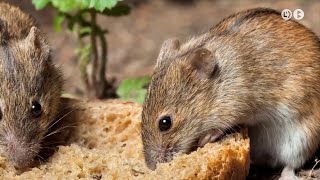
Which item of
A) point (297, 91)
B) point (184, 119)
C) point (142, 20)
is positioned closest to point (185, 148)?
point (184, 119)

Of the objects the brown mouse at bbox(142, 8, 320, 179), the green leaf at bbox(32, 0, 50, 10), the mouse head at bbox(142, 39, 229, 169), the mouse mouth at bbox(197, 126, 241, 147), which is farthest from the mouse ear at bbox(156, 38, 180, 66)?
the green leaf at bbox(32, 0, 50, 10)

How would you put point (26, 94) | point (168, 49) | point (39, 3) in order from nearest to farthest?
point (26, 94)
point (168, 49)
point (39, 3)

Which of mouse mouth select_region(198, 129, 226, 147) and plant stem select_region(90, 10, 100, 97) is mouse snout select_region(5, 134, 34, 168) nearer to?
mouse mouth select_region(198, 129, 226, 147)

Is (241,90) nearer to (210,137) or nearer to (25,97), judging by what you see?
(210,137)

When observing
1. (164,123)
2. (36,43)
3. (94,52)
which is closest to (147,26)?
(94,52)

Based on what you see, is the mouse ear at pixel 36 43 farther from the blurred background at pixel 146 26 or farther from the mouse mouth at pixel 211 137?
the blurred background at pixel 146 26

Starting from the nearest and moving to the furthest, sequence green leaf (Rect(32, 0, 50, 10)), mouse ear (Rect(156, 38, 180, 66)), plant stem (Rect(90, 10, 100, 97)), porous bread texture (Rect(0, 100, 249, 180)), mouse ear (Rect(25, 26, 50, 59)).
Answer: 1. porous bread texture (Rect(0, 100, 249, 180))
2. mouse ear (Rect(156, 38, 180, 66))
3. mouse ear (Rect(25, 26, 50, 59))
4. green leaf (Rect(32, 0, 50, 10))
5. plant stem (Rect(90, 10, 100, 97))
